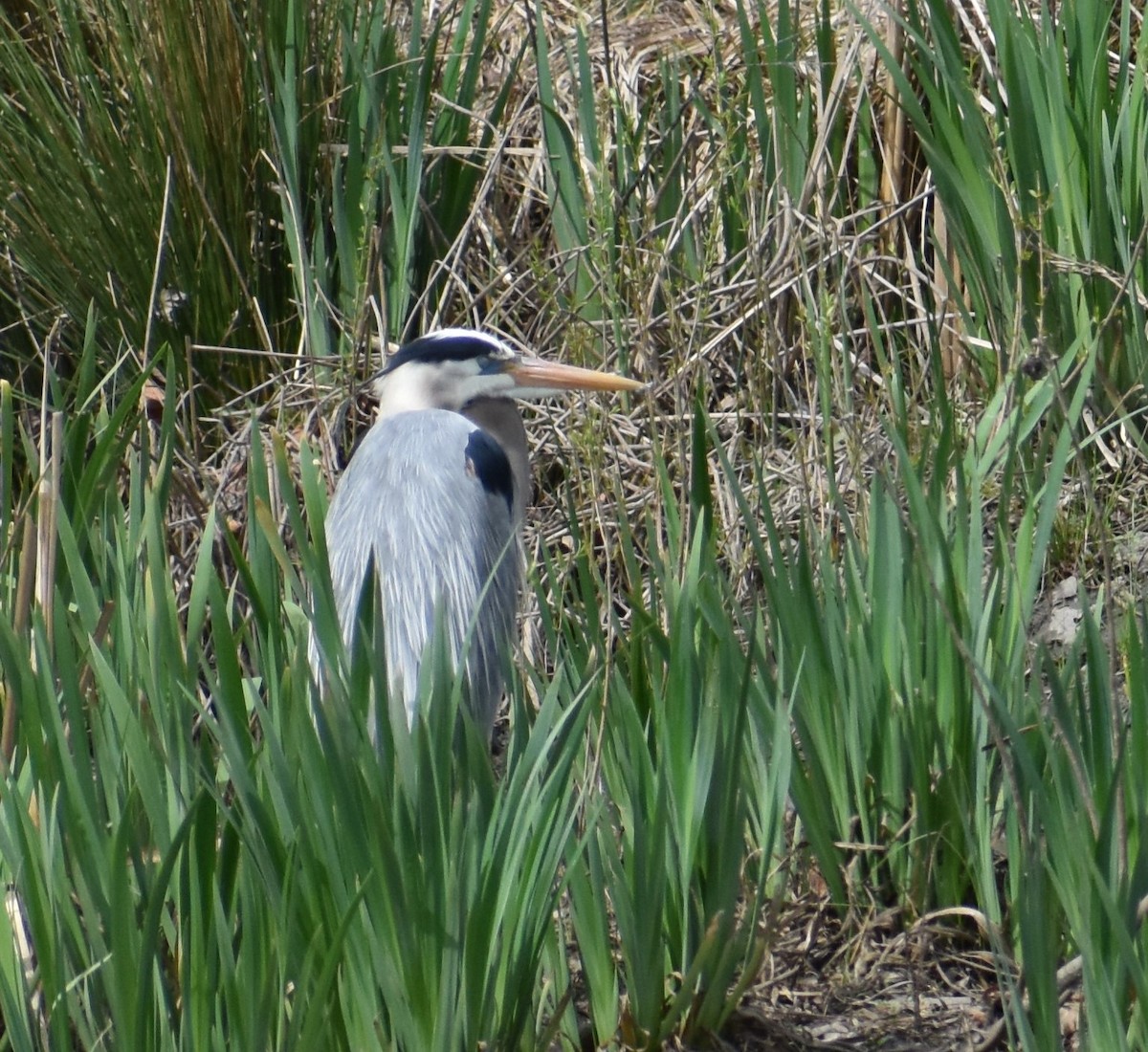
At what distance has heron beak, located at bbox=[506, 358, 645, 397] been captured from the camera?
8.46 ft

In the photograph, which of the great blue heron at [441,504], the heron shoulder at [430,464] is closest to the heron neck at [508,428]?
the great blue heron at [441,504]

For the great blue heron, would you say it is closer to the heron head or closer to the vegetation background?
the heron head

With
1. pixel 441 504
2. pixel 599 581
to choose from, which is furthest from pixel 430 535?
pixel 599 581

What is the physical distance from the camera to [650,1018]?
5.23 ft

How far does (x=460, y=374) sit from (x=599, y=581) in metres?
0.58

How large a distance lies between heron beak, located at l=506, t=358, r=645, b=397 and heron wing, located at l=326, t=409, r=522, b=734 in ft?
0.44

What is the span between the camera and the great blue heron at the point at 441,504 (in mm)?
2396

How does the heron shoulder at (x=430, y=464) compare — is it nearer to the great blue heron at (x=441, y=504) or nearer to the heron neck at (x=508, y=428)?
the great blue heron at (x=441, y=504)

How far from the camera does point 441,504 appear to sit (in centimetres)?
246

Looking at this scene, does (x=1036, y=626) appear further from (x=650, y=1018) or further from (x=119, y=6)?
→ (x=119, y=6)

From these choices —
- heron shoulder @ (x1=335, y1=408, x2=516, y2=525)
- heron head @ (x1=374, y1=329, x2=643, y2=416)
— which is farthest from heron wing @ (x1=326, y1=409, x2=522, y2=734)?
heron head @ (x1=374, y1=329, x2=643, y2=416)

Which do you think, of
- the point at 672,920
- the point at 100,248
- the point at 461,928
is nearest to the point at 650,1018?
the point at 672,920

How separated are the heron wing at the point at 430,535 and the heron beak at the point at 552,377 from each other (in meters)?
0.13

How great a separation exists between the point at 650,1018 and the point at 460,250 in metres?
1.98
